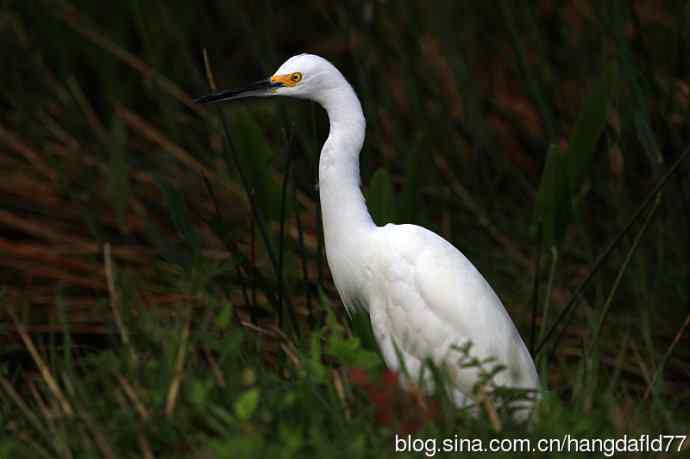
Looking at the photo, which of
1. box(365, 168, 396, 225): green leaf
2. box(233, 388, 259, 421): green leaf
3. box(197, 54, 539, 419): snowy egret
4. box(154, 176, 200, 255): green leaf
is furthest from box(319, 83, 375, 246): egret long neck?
box(233, 388, 259, 421): green leaf

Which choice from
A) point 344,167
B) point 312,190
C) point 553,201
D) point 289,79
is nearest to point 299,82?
point 289,79

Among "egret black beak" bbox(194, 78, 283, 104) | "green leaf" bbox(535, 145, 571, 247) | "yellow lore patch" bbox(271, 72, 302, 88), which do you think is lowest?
"green leaf" bbox(535, 145, 571, 247)

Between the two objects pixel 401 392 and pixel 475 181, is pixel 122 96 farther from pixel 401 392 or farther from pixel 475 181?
pixel 401 392

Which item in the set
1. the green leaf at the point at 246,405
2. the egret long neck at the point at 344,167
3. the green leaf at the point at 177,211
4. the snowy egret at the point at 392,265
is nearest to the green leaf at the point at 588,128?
the snowy egret at the point at 392,265

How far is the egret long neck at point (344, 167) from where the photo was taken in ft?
6.73

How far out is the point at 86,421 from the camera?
1381 millimetres

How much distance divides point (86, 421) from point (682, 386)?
6.16 feet

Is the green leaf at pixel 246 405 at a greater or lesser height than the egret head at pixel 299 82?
lesser

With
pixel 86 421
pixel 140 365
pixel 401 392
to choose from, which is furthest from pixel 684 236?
pixel 86 421

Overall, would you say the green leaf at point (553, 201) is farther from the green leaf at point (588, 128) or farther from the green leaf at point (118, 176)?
the green leaf at point (118, 176)

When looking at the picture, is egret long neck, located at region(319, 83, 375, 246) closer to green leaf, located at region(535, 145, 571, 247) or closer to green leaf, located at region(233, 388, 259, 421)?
green leaf, located at region(535, 145, 571, 247)

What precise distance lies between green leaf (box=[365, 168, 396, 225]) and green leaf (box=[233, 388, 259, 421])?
938mm

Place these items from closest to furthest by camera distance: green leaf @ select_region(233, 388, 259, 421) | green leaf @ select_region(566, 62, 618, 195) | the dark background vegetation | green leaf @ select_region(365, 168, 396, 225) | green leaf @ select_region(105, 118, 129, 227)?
green leaf @ select_region(233, 388, 259, 421) < the dark background vegetation < green leaf @ select_region(566, 62, 618, 195) < green leaf @ select_region(365, 168, 396, 225) < green leaf @ select_region(105, 118, 129, 227)

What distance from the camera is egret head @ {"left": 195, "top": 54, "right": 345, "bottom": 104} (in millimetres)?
2062
